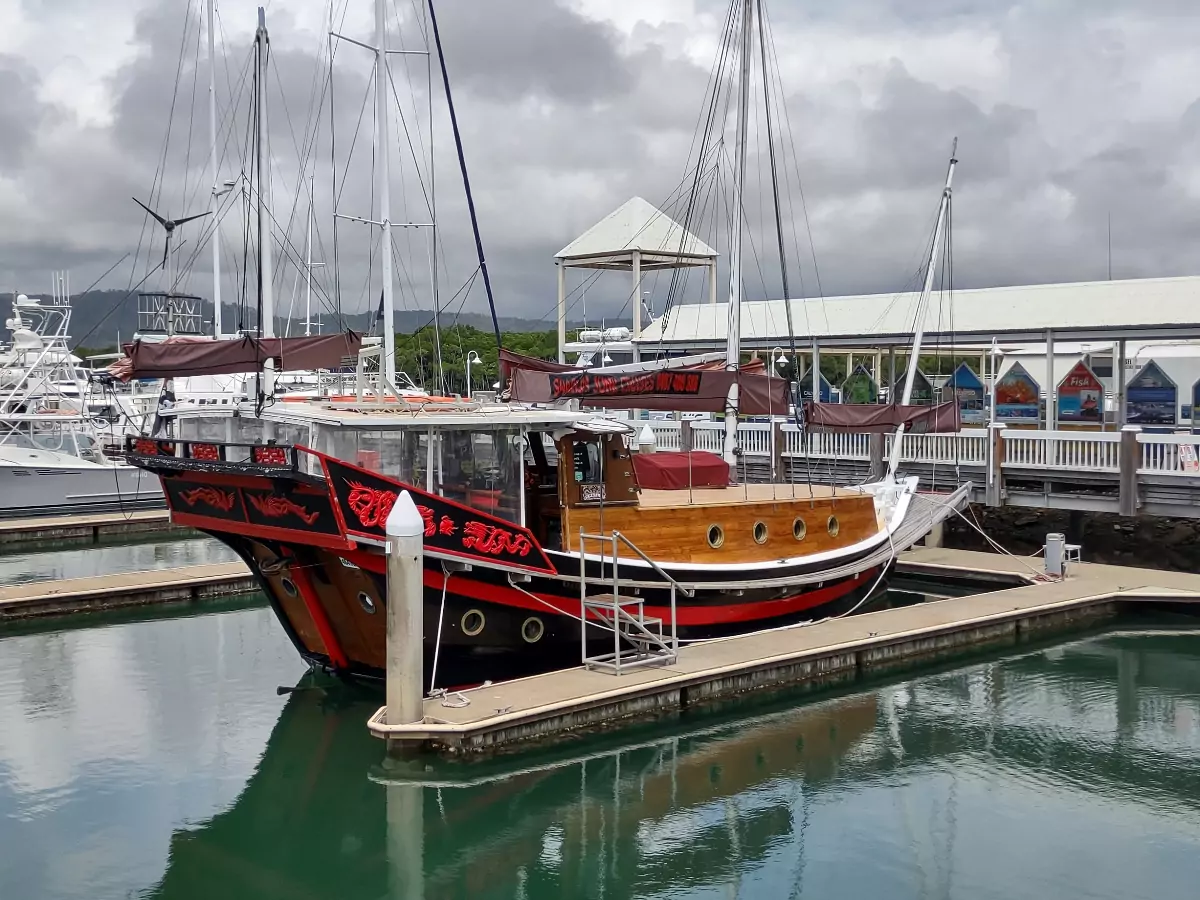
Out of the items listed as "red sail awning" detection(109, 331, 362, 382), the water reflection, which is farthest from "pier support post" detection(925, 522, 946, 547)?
the water reflection

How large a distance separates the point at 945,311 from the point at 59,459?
25.0 metres

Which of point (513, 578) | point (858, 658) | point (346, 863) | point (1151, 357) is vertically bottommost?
point (346, 863)

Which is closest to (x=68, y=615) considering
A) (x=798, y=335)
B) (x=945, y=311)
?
(x=798, y=335)

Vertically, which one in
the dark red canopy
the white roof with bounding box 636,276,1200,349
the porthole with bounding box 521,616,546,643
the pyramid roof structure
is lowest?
the porthole with bounding box 521,616,546,643

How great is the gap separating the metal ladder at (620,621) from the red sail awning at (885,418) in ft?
27.9

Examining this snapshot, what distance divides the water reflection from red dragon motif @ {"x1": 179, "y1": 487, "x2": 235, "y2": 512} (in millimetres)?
12168

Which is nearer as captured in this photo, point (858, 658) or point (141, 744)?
point (141, 744)

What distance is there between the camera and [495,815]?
38.1ft

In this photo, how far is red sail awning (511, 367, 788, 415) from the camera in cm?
1706

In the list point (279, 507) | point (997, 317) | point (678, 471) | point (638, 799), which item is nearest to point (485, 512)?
point (279, 507)

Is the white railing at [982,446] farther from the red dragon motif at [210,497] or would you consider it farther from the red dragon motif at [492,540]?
the red dragon motif at [210,497]

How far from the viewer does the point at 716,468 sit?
18188 millimetres

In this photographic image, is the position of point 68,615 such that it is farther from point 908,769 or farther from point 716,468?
point 908,769

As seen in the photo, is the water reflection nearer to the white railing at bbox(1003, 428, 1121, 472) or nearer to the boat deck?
the boat deck
